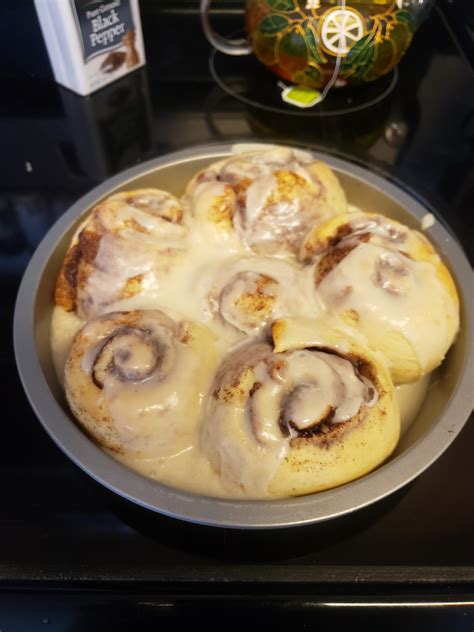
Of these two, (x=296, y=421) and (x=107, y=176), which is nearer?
(x=296, y=421)

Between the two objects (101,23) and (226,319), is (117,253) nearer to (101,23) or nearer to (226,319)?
(226,319)

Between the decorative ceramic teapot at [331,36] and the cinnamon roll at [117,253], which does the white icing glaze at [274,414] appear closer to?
the cinnamon roll at [117,253]

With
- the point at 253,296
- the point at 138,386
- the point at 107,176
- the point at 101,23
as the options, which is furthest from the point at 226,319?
the point at 101,23

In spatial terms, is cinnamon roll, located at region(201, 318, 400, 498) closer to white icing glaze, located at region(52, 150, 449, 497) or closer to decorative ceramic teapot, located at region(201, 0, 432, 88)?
white icing glaze, located at region(52, 150, 449, 497)

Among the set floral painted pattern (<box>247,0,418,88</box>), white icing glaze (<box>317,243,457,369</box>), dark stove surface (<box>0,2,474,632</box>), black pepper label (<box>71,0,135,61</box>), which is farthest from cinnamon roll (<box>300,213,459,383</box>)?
black pepper label (<box>71,0,135,61</box>)

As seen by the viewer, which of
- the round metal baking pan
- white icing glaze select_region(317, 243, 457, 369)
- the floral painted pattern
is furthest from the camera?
the floral painted pattern

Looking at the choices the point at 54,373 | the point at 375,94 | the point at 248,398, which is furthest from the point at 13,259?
the point at 375,94

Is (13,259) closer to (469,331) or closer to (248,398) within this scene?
(248,398)
